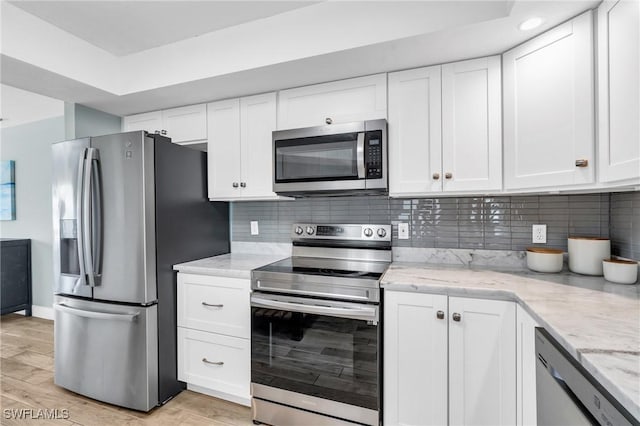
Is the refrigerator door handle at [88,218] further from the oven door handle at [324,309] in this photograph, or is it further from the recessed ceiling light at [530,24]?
the recessed ceiling light at [530,24]

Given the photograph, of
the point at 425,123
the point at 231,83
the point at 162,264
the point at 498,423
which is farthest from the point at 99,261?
the point at 498,423

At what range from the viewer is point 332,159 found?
76.2 inches

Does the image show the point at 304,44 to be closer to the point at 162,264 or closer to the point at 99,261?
the point at 162,264

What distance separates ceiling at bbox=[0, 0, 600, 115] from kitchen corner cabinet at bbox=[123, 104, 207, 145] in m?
0.17

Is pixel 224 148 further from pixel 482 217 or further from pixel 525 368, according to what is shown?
pixel 525 368

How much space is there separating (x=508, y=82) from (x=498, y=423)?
1742 millimetres

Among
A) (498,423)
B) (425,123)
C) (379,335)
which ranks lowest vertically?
(498,423)

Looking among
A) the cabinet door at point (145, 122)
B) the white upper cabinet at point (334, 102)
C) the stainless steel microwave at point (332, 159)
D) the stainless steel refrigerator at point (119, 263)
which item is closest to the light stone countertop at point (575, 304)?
the stainless steel microwave at point (332, 159)

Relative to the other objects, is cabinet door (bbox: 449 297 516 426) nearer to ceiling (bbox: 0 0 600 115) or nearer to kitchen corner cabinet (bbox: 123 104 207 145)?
ceiling (bbox: 0 0 600 115)

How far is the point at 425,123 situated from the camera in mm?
1831

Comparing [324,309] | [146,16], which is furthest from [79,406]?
[146,16]

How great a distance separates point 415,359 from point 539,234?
113cm

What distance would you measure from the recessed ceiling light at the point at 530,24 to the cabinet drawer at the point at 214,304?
6.62 ft

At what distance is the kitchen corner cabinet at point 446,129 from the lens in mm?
1717
